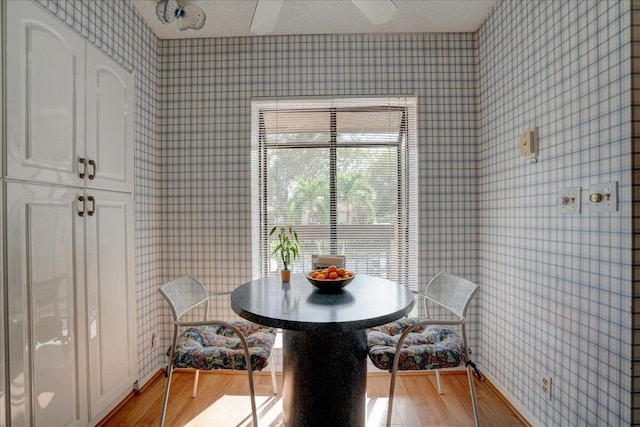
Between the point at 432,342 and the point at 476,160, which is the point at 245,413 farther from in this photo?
the point at 476,160

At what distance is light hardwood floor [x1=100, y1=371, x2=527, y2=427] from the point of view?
73.5 inches

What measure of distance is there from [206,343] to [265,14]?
65.4 inches

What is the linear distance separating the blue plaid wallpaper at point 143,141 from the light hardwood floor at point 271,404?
327 millimetres

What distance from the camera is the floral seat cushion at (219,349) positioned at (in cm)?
151

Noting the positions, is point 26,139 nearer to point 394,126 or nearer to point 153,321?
point 153,321

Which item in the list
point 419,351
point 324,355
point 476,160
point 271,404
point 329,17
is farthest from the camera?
point 476,160

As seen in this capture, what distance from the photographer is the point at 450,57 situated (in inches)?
97.9

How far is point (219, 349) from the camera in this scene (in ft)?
5.16

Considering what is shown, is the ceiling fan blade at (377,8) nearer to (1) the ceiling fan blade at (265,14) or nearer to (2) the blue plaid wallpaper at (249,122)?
(1) the ceiling fan blade at (265,14)

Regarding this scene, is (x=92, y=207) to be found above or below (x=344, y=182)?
below

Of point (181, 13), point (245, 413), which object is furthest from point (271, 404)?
point (181, 13)

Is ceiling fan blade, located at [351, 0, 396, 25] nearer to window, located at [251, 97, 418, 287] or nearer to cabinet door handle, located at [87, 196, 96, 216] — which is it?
window, located at [251, 97, 418, 287]

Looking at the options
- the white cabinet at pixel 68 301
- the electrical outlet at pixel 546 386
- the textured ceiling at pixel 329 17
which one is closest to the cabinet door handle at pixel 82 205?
the white cabinet at pixel 68 301

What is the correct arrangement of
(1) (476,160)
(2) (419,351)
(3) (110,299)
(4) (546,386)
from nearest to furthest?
1. (2) (419,351)
2. (4) (546,386)
3. (3) (110,299)
4. (1) (476,160)
